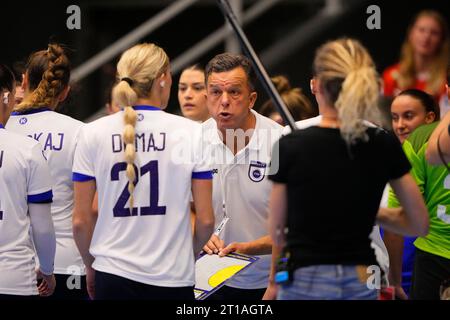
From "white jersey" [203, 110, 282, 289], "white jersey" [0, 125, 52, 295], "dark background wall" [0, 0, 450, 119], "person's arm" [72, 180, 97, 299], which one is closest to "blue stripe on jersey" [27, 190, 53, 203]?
"white jersey" [0, 125, 52, 295]

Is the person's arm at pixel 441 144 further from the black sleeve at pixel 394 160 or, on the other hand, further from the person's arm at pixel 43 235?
the person's arm at pixel 43 235

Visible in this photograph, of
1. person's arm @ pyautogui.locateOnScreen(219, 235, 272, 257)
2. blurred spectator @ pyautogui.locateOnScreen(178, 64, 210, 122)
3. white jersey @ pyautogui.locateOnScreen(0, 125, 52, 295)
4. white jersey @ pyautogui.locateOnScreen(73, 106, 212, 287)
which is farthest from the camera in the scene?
blurred spectator @ pyautogui.locateOnScreen(178, 64, 210, 122)

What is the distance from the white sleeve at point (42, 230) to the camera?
4461 millimetres

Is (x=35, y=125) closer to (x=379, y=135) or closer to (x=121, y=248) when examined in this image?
(x=121, y=248)

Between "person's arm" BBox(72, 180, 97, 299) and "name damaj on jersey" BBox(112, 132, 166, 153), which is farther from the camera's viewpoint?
"person's arm" BBox(72, 180, 97, 299)

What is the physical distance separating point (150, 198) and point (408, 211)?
3.58ft

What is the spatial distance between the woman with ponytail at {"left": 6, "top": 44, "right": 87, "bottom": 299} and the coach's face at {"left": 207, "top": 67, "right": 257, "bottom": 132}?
73cm

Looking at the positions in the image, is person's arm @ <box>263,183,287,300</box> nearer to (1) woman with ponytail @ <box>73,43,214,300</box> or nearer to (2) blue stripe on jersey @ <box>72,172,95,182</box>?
(1) woman with ponytail @ <box>73,43,214,300</box>

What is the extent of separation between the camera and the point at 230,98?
201 inches

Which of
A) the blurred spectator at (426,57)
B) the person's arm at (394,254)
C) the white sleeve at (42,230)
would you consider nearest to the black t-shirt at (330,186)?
the white sleeve at (42,230)

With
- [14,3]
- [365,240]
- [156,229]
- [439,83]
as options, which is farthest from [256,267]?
[14,3]

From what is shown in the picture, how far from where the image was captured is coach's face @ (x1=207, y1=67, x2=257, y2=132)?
5.10m

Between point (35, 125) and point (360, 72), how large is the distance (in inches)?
79.7
